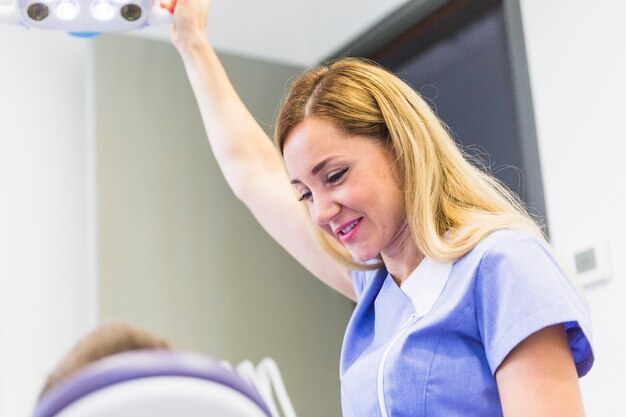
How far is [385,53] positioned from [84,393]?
313 cm

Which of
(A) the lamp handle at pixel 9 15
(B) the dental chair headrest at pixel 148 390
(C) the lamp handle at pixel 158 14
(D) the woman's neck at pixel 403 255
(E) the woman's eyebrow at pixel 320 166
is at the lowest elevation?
(B) the dental chair headrest at pixel 148 390

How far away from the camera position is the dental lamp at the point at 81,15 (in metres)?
1.74

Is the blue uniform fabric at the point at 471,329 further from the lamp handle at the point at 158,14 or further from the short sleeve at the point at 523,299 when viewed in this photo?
the lamp handle at the point at 158,14

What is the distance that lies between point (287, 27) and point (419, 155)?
104 inches

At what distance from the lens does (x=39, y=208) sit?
3.37 metres

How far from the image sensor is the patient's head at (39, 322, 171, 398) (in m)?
0.75

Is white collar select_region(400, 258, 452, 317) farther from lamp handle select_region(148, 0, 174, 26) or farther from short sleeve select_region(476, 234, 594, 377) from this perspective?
lamp handle select_region(148, 0, 174, 26)

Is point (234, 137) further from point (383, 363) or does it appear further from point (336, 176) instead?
point (383, 363)

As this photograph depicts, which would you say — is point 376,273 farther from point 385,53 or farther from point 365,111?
point 385,53

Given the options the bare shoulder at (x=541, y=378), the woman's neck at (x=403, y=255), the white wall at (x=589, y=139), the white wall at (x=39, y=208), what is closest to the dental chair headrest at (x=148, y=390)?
the bare shoulder at (x=541, y=378)

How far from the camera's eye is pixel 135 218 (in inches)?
136

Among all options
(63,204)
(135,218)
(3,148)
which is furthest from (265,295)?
(3,148)

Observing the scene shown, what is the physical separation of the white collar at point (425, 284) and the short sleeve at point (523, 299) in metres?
0.09

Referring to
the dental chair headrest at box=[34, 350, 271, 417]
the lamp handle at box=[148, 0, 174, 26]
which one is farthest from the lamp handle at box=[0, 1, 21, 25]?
the dental chair headrest at box=[34, 350, 271, 417]
